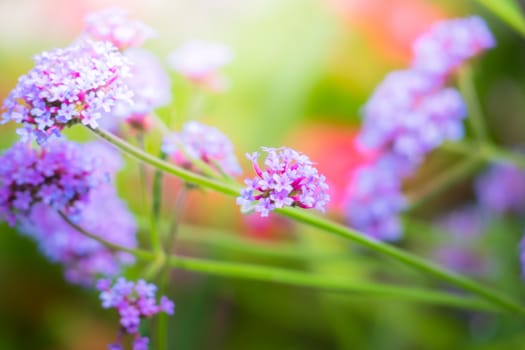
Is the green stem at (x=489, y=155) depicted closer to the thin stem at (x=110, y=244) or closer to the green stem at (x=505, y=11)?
the green stem at (x=505, y=11)

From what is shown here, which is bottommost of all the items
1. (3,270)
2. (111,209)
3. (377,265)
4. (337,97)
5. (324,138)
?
(111,209)

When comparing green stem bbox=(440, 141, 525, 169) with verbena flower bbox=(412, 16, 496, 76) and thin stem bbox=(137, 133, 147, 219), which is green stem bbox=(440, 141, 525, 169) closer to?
verbena flower bbox=(412, 16, 496, 76)

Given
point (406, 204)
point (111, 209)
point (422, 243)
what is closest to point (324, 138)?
point (422, 243)

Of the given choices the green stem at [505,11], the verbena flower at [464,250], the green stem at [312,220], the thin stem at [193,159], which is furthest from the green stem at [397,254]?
the verbena flower at [464,250]

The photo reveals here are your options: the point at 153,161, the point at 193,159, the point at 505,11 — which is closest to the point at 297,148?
the point at 505,11

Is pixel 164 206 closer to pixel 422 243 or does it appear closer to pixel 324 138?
pixel 324 138
